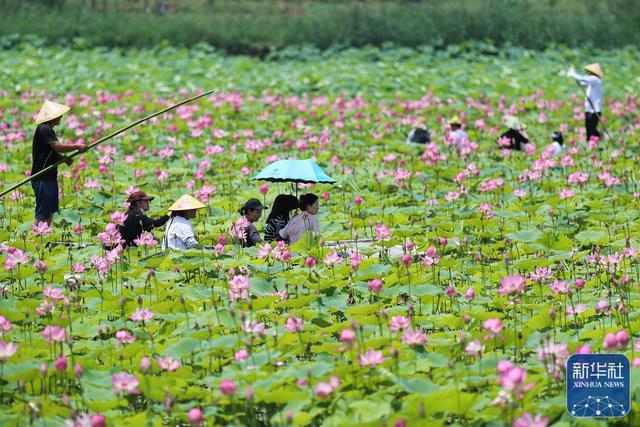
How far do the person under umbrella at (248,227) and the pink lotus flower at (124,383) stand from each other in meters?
2.50

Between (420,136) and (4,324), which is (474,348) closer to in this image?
(4,324)

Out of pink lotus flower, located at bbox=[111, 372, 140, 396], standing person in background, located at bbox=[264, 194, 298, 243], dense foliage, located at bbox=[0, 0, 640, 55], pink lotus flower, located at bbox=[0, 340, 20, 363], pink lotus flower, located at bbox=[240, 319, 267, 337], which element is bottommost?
standing person in background, located at bbox=[264, 194, 298, 243]

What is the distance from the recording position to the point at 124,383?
3.77m

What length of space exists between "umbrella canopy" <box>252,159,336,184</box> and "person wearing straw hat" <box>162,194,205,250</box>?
0.71 metres

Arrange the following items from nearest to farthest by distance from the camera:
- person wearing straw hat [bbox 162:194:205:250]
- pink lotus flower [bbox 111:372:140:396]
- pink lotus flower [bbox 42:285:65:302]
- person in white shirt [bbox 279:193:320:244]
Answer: pink lotus flower [bbox 111:372:140:396], pink lotus flower [bbox 42:285:65:302], person wearing straw hat [bbox 162:194:205:250], person in white shirt [bbox 279:193:320:244]

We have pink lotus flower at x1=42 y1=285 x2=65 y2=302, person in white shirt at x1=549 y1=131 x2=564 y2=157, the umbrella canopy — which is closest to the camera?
pink lotus flower at x1=42 y1=285 x2=65 y2=302

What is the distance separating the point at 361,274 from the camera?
18.4ft

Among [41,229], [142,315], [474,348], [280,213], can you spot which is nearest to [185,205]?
[280,213]

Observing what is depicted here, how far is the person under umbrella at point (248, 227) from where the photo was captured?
6338mm

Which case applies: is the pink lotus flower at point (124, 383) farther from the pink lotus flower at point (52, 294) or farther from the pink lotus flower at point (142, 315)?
the pink lotus flower at point (52, 294)

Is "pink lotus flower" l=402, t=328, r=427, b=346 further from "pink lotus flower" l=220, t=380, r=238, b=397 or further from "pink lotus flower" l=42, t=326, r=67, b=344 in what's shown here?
"pink lotus flower" l=42, t=326, r=67, b=344

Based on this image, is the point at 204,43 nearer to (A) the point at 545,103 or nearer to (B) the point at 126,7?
(B) the point at 126,7

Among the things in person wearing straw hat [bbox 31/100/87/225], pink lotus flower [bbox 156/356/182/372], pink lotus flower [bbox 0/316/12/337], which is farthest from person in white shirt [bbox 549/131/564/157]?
pink lotus flower [bbox 0/316/12/337]

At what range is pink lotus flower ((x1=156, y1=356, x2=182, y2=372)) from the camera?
403cm
